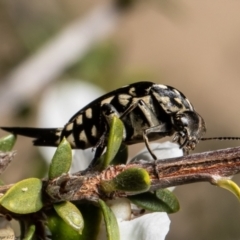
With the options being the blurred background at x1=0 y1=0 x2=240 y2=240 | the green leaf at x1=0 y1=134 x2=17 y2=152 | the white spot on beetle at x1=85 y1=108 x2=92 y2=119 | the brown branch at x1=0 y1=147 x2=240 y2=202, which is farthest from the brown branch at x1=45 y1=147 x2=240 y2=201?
the blurred background at x1=0 y1=0 x2=240 y2=240

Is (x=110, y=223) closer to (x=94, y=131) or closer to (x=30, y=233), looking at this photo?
(x=30, y=233)

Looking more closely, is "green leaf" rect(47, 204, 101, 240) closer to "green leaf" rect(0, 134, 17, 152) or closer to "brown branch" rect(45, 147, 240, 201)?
"brown branch" rect(45, 147, 240, 201)

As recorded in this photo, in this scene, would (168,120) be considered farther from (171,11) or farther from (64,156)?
(171,11)

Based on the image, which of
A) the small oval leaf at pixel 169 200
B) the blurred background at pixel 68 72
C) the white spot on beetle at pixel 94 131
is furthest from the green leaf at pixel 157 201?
the blurred background at pixel 68 72

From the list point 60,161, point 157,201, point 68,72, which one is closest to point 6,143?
point 60,161

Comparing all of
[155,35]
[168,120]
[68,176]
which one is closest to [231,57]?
[155,35]

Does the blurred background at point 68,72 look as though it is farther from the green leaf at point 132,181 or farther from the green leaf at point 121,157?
the green leaf at point 132,181
